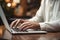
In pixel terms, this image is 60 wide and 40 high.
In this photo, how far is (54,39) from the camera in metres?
1.45

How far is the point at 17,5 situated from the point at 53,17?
256 cm

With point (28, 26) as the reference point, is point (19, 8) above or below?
below

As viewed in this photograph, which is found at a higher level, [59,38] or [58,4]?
[58,4]

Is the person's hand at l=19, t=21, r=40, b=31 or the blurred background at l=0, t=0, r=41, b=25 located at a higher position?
the person's hand at l=19, t=21, r=40, b=31

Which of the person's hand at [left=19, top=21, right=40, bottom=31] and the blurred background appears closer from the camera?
the person's hand at [left=19, top=21, right=40, bottom=31]

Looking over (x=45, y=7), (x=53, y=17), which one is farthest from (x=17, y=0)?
(x=53, y=17)

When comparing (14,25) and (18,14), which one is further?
(18,14)

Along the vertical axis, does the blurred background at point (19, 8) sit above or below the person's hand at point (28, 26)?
below

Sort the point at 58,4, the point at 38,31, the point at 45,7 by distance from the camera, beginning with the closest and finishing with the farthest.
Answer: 1. the point at 38,31
2. the point at 58,4
3. the point at 45,7

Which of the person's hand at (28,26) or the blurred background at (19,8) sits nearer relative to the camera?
the person's hand at (28,26)

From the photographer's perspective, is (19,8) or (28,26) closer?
(28,26)

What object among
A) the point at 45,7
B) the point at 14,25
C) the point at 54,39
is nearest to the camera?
the point at 54,39

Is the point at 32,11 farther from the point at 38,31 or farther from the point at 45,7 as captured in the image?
the point at 38,31

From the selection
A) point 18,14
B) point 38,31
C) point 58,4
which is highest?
point 58,4
